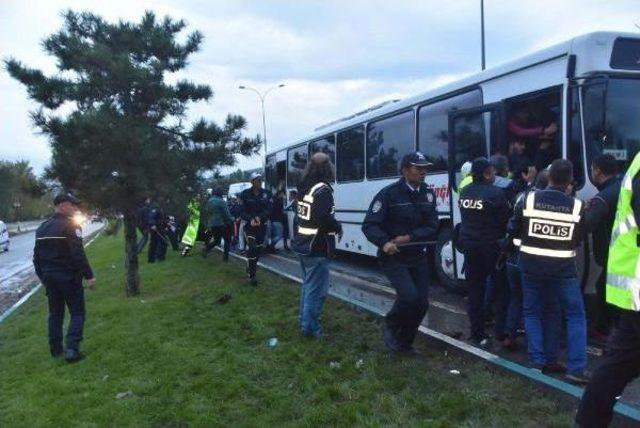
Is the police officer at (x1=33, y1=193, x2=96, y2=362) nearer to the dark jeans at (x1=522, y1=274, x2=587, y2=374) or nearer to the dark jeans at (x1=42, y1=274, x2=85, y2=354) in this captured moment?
the dark jeans at (x1=42, y1=274, x2=85, y2=354)

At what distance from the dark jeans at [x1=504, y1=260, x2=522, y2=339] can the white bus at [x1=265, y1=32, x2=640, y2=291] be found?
1469 millimetres

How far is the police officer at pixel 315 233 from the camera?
21.7 feet

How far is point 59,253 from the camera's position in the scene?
7.25 meters

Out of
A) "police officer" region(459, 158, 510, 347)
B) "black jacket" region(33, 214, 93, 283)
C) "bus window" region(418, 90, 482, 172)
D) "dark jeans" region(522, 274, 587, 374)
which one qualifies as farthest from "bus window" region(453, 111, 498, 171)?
"black jacket" region(33, 214, 93, 283)

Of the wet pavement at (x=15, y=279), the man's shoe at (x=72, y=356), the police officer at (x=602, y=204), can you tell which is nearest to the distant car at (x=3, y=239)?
the wet pavement at (x=15, y=279)

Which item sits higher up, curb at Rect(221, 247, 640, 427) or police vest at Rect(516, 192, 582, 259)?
police vest at Rect(516, 192, 582, 259)

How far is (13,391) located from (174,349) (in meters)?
1.56

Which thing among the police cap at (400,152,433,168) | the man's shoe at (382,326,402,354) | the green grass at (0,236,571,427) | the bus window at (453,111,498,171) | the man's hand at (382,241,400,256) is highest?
the bus window at (453,111,498,171)

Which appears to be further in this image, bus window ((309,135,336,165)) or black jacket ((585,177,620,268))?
bus window ((309,135,336,165))

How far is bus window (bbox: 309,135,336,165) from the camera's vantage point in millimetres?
14062

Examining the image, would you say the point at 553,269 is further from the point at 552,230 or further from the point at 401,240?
the point at 401,240

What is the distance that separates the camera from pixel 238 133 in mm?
10727

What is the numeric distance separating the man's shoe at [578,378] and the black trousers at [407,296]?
1339 mm

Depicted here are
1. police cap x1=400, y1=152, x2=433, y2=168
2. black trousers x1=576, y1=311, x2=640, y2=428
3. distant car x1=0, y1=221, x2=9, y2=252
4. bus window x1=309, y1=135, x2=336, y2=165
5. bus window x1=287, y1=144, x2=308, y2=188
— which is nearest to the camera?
black trousers x1=576, y1=311, x2=640, y2=428
